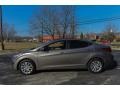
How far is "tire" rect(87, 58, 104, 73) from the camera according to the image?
897 cm

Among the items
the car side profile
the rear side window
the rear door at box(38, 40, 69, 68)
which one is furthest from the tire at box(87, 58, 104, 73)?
the rear door at box(38, 40, 69, 68)

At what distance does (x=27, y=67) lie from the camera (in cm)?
901

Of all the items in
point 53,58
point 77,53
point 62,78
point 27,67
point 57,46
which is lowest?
point 62,78

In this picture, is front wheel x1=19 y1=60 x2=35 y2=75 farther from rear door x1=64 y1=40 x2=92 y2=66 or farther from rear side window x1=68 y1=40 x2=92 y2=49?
rear side window x1=68 y1=40 x2=92 y2=49

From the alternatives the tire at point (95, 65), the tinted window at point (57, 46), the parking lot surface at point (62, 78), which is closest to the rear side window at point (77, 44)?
the tinted window at point (57, 46)

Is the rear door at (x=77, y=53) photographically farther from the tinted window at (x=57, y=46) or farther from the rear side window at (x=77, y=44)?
the tinted window at (x=57, y=46)

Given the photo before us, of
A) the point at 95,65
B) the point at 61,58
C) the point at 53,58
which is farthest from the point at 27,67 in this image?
the point at 95,65

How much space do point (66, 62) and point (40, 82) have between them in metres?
1.81

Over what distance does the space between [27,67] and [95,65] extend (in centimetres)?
264

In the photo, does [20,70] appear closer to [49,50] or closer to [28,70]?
[28,70]

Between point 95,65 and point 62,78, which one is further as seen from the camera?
point 95,65

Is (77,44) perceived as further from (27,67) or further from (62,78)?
(27,67)
